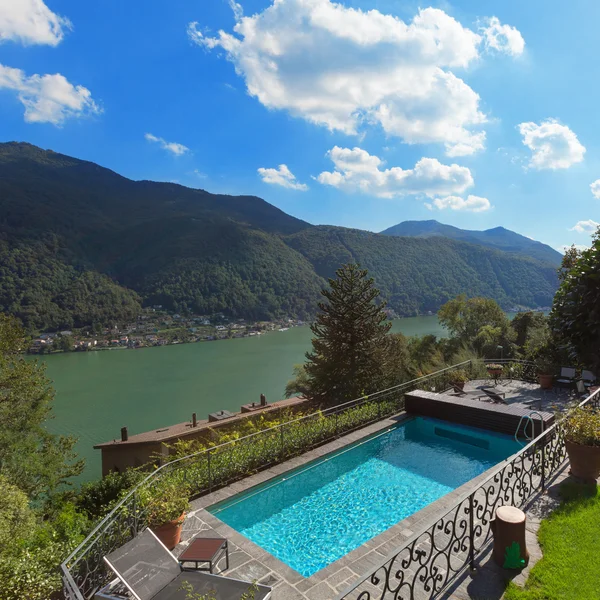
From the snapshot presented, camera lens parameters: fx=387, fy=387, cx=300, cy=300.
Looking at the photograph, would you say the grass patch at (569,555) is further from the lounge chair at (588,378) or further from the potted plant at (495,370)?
the potted plant at (495,370)

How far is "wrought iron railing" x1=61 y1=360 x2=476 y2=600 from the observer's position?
386 cm

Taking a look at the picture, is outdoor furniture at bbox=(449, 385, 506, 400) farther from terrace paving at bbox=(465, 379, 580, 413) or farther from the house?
the house

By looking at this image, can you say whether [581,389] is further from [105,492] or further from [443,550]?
[105,492]

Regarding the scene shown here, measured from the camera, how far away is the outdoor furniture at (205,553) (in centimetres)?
352

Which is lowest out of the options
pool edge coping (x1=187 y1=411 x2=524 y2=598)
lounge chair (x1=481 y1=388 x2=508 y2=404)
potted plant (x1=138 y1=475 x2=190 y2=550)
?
pool edge coping (x1=187 y1=411 x2=524 y2=598)

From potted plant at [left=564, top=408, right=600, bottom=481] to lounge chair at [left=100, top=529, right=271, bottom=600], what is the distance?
148 inches

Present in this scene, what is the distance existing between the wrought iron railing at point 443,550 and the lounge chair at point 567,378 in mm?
5990

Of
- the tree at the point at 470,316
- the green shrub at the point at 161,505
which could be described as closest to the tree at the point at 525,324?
the tree at the point at 470,316

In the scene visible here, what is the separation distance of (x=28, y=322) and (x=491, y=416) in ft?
268

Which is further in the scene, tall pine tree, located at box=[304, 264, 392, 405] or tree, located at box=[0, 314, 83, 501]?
tree, located at box=[0, 314, 83, 501]

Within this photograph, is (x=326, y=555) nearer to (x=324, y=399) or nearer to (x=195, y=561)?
(x=195, y=561)

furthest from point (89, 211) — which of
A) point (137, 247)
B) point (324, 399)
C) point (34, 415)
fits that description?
point (324, 399)

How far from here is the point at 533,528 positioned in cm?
380

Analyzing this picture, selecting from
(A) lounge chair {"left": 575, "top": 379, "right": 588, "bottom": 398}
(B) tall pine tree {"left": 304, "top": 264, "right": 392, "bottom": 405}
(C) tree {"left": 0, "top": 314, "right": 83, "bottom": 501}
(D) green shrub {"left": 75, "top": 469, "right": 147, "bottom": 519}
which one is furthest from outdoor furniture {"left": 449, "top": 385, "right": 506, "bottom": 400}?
(C) tree {"left": 0, "top": 314, "right": 83, "bottom": 501}
